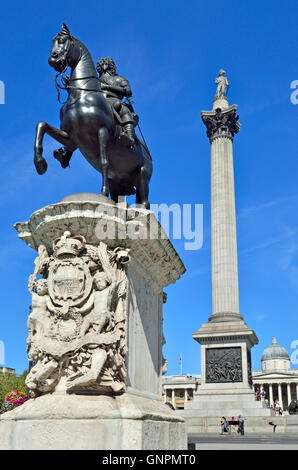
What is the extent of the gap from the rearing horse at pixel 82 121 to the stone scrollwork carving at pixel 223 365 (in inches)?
829

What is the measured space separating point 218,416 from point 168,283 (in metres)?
20.3

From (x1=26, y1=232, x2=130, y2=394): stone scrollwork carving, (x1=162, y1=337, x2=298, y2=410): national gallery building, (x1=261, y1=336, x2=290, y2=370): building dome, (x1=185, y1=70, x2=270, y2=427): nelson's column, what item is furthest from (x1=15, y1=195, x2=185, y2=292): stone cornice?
(x1=261, y1=336, x2=290, y2=370): building dome

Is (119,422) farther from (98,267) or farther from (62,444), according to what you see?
(98,267)


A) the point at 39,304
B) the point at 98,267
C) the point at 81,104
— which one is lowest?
the point at 39,304

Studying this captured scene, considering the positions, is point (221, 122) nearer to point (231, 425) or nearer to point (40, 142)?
point (231, 425)

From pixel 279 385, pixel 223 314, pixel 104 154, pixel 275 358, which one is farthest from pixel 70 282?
pixel 275 358

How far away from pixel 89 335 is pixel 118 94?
140 inches

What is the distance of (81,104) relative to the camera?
19.1 ft

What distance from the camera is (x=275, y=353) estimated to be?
10425 cm

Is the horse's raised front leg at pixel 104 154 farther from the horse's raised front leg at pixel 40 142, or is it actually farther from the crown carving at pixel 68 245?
the crown carving at pixel 68 245

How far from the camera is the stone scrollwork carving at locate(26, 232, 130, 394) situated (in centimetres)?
444

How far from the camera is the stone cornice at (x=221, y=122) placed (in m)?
34.4

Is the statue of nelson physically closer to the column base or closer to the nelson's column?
the column base

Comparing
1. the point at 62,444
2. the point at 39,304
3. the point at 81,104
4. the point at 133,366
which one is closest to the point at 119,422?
the point at 62,444
